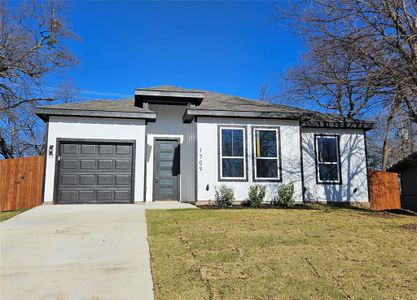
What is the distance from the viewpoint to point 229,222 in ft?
23.2

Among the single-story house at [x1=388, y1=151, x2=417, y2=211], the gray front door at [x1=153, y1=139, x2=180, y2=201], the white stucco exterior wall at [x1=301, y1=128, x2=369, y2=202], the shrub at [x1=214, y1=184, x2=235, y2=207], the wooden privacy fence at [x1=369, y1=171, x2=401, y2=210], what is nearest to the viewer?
the shrub at [x1=214, y1=184, x2=235, y2=207]

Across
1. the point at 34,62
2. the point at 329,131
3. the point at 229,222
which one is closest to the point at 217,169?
the point at 229,222

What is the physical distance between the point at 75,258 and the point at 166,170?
762 centimetres

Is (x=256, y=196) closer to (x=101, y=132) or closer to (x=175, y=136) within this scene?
(x=175, y=136)

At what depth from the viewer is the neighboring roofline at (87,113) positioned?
10.7 metres

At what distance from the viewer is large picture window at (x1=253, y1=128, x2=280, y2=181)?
1134cm

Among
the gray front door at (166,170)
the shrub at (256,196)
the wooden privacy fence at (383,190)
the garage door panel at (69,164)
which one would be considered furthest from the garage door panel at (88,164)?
the wooden privacy fence at (383,190)

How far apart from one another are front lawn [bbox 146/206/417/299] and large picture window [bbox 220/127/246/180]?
12.6 ft

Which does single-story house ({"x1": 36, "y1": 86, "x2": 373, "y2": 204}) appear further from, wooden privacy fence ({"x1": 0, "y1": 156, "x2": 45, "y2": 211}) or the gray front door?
wooden privacy fence ({"x1": 0, "y1": 156, "x2": 45, "y2": 211})

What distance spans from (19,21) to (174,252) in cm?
1956

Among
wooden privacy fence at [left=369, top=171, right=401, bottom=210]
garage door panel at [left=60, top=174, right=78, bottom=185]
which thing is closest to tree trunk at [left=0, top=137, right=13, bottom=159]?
garage door panel at [left=60, top=174, right=78, bottom=185]

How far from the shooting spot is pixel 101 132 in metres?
11.1

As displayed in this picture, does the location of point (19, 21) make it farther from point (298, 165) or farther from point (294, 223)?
point (294, 223)

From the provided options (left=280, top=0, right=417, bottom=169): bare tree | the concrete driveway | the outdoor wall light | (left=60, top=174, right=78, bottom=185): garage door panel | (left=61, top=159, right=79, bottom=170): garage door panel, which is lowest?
the concrete driveway
